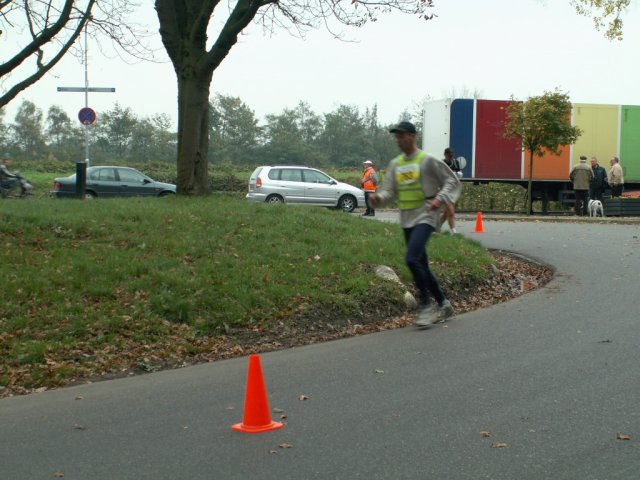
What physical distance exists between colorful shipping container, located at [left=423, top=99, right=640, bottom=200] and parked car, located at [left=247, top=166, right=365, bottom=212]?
14.0 ft

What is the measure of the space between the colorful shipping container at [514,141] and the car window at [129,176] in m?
10.4

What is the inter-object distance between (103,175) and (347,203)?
7.98 m

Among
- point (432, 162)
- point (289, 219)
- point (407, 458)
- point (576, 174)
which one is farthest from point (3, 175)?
point (407, 458)

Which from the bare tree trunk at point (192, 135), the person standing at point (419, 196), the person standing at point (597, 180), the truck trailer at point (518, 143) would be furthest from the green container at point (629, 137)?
the person standing at point (419, 196)

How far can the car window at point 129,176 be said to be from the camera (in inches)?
1086

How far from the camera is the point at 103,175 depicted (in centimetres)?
2723

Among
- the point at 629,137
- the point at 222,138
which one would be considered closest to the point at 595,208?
the point at 629,137

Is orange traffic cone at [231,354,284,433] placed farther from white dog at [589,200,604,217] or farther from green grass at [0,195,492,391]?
white dog at [589,200,604,217]

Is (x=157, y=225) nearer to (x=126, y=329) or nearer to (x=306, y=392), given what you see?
(x=126, y=329)

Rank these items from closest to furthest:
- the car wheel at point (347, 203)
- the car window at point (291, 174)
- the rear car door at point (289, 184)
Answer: the rear car door at point (289, 184), the car window at point (291, 174), the car wheel at point (347, 203)

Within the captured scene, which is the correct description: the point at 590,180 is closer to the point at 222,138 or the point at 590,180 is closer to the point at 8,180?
the point at 8,180

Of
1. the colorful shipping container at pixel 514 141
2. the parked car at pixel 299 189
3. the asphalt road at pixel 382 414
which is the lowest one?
the asphalt road at pixel 382 414

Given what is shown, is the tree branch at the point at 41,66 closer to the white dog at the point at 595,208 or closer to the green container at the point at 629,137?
the white dog at the point at 595,208

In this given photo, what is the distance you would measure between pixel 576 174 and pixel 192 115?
15.4 metres
